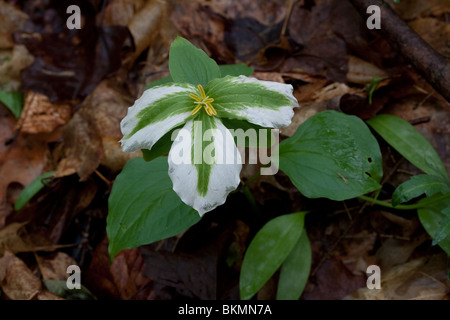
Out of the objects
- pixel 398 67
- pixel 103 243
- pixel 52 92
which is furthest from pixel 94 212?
pixel 398 67

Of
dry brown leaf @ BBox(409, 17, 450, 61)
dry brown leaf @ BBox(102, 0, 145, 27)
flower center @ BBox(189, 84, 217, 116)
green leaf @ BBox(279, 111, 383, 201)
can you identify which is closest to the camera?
flower center @ BBox(189, 84, 217, 116)

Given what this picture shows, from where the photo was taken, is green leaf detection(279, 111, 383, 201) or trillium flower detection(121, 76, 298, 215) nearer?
trillium flower detection(121, 76, 298, 215)

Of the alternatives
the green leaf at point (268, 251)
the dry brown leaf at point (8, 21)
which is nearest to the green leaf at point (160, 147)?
the green leaf at point (268, 251)

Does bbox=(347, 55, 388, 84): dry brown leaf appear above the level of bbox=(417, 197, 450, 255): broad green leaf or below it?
above

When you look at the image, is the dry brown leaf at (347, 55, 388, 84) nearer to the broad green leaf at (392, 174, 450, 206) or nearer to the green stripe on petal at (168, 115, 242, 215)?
the broad green leaf at (392, 174, 450, 206)

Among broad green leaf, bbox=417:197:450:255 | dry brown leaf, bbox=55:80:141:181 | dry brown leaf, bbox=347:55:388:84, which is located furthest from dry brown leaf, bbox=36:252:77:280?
dry brown leaf, bbox=347:55:388:84

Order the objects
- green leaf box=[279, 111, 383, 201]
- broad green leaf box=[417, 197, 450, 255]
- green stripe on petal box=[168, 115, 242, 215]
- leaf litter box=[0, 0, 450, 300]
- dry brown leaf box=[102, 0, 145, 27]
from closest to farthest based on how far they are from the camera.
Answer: green stripe on petal box=[168, 115, 242, 215], green leaf box=[279, 111, 383, 201], broad green leaf box=[417, 197, 450, 255], leaf litter box=[0, 0, 450, 300], dry brown leaf box=[102, 0, 145, 27]

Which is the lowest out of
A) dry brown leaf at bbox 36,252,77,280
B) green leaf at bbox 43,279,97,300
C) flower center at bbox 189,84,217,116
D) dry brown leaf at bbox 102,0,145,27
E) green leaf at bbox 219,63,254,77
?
green leaf at bbox 43,279,97,300

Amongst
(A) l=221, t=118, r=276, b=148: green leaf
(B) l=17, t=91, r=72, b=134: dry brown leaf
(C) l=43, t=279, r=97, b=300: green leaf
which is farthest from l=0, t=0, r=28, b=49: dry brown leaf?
(A) l=221, t=118, r=276, b=148: green leaf

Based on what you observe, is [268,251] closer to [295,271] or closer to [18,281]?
[295,271]
